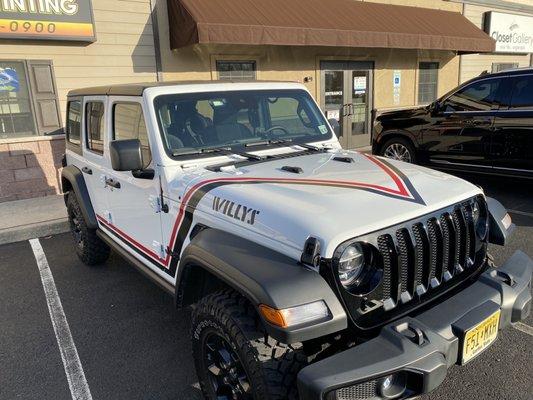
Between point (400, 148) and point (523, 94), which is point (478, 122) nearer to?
point (523, 94)

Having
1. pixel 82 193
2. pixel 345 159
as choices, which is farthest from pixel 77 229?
pixel 345 159

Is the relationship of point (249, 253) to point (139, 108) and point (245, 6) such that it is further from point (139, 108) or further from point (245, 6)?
point (245, 6)

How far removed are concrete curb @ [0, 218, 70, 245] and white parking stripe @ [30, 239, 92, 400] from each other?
1.04 m

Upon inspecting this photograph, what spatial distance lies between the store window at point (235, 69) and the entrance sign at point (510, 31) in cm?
872

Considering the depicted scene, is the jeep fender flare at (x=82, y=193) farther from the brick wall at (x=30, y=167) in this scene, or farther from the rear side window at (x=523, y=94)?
the rear side window at (x=523, y=94)

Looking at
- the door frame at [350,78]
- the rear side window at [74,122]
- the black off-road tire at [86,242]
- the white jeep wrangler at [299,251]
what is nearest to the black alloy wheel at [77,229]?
the black off-road tire at [86,242]

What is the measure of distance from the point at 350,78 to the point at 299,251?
31.2ft

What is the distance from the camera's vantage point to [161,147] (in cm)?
288

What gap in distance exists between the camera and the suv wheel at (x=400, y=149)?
7.40 meters

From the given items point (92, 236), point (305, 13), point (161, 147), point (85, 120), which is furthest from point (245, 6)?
point (161, 147)

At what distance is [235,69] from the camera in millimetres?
9055

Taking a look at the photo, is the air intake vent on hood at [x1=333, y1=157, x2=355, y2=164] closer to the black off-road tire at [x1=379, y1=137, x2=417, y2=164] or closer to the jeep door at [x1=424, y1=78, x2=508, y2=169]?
the jeep door at [x1=424, y1=78, x2=508, y2=169]

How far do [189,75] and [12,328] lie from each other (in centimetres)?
610

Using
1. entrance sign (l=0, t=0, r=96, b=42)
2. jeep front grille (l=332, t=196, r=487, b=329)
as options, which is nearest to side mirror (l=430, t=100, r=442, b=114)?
jeep front grille (l=332, t=196, r=487, b=329)
